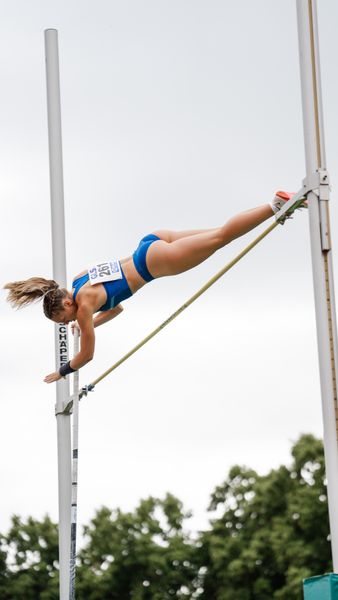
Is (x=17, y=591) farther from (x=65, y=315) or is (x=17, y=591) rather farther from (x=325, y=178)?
(x=325, y=178)

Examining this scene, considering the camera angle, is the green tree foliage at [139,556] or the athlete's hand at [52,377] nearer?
the athlete's hand at [52,377]

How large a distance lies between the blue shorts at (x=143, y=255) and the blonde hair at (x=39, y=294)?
0.41 meters

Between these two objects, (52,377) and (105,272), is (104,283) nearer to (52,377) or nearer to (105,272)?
(105,272)

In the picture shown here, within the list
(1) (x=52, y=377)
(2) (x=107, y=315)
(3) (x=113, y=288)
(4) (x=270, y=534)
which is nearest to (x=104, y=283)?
(3) (x=113, y=288)

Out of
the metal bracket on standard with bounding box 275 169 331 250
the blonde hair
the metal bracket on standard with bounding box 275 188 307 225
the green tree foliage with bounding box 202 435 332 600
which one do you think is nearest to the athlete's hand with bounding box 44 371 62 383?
the blonde hair

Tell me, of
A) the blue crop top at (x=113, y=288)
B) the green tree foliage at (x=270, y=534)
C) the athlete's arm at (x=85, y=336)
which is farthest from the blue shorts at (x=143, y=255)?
the green tree foliage at (x=270, y=534)

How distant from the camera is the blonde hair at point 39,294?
6.59m

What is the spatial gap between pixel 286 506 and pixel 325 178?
14.9m

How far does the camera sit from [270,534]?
1911cm

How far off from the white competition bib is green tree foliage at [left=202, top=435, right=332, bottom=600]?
41.2ft

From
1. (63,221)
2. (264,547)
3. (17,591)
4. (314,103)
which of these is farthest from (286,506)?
(314,103)

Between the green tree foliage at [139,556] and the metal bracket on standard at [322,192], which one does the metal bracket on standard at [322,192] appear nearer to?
the metal bracket on standard at [322,192]

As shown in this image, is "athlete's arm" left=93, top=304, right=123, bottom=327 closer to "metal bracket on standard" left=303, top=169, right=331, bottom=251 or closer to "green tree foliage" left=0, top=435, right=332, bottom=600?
"metal bracket on standard" left=303, top=169, right=331, bottom=251

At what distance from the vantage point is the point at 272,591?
19297mm
